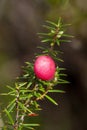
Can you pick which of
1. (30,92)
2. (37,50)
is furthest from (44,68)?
(37,50)

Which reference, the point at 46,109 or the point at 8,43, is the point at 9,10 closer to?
the point at 8,43

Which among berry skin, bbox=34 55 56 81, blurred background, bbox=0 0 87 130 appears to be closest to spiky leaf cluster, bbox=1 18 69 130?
berry skin, bbox=34 55 56 81

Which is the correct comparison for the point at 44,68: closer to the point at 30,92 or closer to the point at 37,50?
the point at 30,92

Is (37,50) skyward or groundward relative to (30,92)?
skyward

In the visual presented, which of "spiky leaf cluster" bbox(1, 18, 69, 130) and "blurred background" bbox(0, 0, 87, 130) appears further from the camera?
"blurred background" bbox(0, 0, 87, 130)

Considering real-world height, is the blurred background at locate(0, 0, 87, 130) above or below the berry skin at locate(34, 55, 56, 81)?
above

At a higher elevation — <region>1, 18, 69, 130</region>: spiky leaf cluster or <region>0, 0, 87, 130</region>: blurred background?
<region>0, 0, 87, 130</region>: blurred background

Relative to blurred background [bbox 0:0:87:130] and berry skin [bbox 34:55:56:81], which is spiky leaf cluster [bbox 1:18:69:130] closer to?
berry skin [bbox 34:55:56:81]

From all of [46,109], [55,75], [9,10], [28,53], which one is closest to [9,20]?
[9,10]
